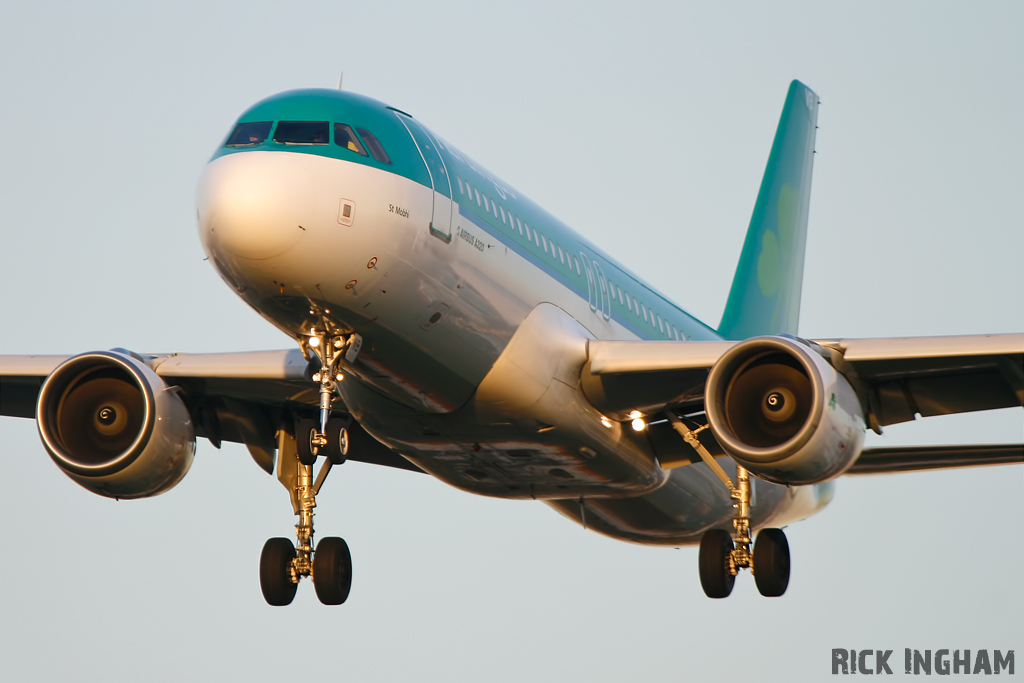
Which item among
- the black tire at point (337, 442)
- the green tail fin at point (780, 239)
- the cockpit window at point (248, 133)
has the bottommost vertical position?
the black tire at point (337, 442)

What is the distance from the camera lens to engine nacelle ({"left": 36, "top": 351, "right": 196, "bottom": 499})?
67.2ft

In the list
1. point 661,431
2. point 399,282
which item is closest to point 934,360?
point 661,431

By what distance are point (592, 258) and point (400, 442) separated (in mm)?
4337

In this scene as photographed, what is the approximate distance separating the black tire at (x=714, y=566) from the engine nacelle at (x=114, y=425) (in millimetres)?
7699

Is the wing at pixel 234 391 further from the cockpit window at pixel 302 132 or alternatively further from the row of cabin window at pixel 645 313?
the row of cabin window at pixel 645 313

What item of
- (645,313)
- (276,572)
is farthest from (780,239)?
(276,572)

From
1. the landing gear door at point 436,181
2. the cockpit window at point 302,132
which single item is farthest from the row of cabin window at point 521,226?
the cockpit window at point 302,132

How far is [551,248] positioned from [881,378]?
477cm

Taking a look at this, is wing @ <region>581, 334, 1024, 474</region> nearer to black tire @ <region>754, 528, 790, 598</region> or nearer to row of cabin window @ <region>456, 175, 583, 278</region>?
row of cabin window @ <region>456, 175, 583, 278</region>

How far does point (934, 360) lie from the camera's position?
18219 millimetres

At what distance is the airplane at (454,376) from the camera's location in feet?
53.8

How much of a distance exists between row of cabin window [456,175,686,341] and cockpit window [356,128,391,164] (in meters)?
1.47

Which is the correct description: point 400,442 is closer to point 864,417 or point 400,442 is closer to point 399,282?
point 399,282

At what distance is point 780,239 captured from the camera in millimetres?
34188
